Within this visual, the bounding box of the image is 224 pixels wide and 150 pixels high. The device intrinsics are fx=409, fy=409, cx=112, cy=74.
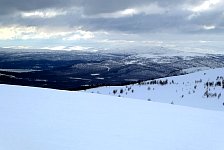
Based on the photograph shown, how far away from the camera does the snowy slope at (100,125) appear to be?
573 centimetres

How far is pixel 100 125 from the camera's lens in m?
6.86

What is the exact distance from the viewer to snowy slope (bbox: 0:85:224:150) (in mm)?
5734

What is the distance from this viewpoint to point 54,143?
18.1ft

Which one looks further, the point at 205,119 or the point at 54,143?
the point at 205,119

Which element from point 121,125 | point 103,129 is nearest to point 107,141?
point 103,129

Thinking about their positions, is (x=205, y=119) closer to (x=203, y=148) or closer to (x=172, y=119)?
(x=172, y=119)

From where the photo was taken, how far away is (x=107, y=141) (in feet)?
19.3

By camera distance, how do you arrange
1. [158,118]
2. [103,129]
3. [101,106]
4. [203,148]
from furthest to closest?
[101,106] < [158,118] < [103,129] < [203,148]

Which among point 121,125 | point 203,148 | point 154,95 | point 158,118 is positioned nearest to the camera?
point 203,148

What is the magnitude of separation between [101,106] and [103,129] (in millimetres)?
2075

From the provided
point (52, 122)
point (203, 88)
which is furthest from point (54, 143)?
point (203, 88)

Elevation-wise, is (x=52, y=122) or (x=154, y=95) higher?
(x=52, y=122)

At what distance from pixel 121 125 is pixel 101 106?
5.52 ft

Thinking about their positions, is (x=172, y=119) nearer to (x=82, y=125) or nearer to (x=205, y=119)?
(x=205, y=119)
